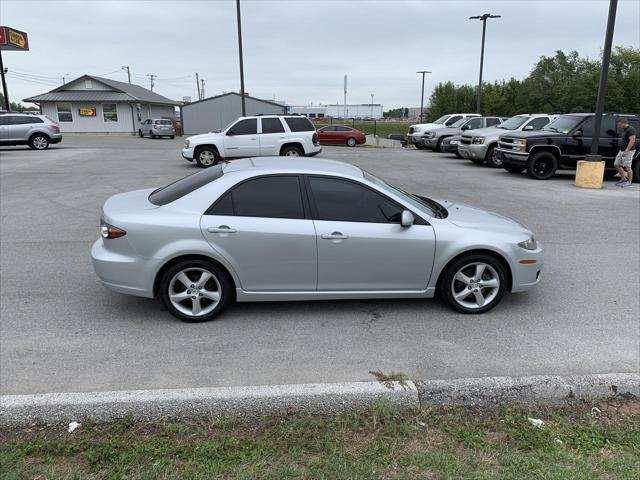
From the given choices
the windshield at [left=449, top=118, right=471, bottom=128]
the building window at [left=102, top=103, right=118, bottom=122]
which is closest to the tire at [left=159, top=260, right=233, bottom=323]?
the windshield at [left=449, top=118, right=471, bottom=128]

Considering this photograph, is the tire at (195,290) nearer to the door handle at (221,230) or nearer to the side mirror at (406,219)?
the door handle at (221,230)

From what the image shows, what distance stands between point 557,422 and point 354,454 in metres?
1.40

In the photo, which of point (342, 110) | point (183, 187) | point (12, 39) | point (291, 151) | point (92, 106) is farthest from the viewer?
point (342, 110)

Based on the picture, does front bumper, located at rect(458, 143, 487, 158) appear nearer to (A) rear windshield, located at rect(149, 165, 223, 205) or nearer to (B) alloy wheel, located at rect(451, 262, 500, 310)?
(B) alloy wheel, located at rect(451, 262, 500, 310)

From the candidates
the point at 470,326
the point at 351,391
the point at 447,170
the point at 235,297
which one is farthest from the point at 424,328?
the point at 447,170

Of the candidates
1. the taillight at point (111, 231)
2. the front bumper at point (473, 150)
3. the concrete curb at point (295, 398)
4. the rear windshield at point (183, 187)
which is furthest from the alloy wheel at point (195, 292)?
the front bumper at point (473, 150)

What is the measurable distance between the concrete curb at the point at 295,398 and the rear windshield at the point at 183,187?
6.69 feet

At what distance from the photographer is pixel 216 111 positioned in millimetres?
46062

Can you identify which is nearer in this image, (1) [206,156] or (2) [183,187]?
(2) [183,187]

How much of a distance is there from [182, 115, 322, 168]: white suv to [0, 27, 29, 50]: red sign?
21056mm

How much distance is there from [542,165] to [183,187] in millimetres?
12703

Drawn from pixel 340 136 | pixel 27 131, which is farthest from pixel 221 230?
pixel 340 136

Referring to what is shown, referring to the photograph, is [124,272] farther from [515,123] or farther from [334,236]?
[515,123]

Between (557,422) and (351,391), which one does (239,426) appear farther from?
(557,422)
